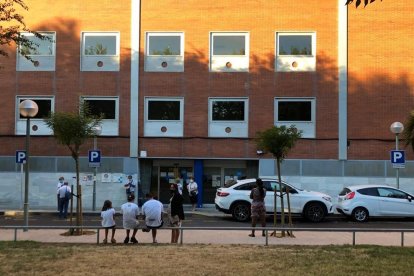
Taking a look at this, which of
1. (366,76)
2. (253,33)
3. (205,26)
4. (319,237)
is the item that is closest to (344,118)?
(366,76)

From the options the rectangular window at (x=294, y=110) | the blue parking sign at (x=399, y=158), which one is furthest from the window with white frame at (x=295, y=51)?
the blue parking sign at (x=399, y=158)

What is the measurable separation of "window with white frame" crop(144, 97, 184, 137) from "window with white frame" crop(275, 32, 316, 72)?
5.55m

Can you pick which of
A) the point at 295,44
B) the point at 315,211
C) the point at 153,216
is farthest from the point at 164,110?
the point at 153,216

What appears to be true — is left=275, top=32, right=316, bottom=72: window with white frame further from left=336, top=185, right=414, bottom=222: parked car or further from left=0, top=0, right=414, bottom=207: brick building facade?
left=336, top=185, right=414, bottom=222: parked car

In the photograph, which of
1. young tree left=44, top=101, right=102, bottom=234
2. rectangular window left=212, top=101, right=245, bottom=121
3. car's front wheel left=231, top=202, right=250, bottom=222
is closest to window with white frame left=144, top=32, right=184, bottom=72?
rectangular window left=212, top=101, right=245, bottom=121

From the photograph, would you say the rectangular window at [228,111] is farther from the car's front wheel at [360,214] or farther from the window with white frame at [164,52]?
the car's front wheel at [360,214]

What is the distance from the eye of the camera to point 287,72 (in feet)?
90.3

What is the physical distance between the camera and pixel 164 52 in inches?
1104

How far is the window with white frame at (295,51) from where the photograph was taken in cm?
2755

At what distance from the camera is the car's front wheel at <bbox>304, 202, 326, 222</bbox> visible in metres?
20.8

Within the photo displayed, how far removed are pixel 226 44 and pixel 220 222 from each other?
36.2 feet

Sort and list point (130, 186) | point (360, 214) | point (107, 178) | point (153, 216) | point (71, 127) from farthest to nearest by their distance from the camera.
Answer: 1. point (107, 178)
2. point (130, 186)
3. point (360, 214)
4. point (71, 127)
5. point (153, 216)

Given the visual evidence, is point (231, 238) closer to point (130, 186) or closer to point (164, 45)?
point (130, 186)

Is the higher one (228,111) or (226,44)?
(226,44)
